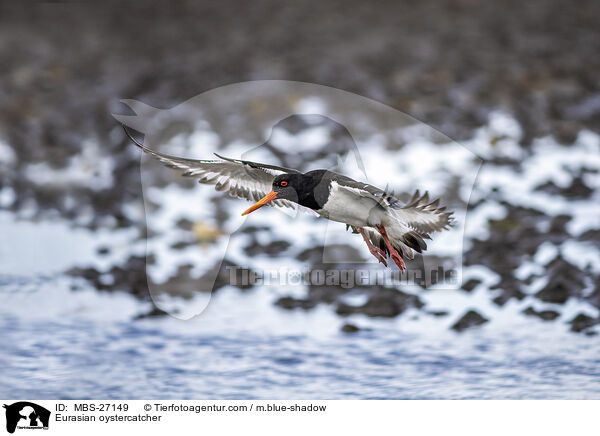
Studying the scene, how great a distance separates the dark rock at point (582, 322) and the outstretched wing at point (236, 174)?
2.65ft

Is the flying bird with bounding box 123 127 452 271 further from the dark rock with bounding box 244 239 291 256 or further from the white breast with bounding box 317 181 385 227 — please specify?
the dark rock with bounding box 244 239 291 256

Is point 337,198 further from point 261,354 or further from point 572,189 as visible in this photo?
point 572,189

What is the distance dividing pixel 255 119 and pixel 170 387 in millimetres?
632

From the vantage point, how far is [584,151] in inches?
58.1

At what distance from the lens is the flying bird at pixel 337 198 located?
94 cm

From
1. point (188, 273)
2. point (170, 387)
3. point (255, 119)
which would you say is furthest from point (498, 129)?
point (170, 387)

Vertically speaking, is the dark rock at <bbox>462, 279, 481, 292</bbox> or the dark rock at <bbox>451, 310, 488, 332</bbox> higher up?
the dark rock at <bbox>462, 279, 481, 292</bbox>

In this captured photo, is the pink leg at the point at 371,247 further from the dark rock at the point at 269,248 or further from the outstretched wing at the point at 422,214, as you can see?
the dark rock at the point at 269,248

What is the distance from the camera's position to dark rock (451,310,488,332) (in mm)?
1417

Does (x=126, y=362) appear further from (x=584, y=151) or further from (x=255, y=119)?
(x=584, y=151)

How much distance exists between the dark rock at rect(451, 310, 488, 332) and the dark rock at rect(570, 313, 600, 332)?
198 mm

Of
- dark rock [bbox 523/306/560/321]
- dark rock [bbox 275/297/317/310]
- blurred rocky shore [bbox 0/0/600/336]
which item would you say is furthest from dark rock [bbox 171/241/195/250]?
dark rock [bbox 523/306/560/321]

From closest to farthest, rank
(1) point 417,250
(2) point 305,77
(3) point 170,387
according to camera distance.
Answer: (1) point 417,250, (3) point 170,387, (2) point 305,77

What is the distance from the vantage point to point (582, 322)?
→ 1.41 metres
